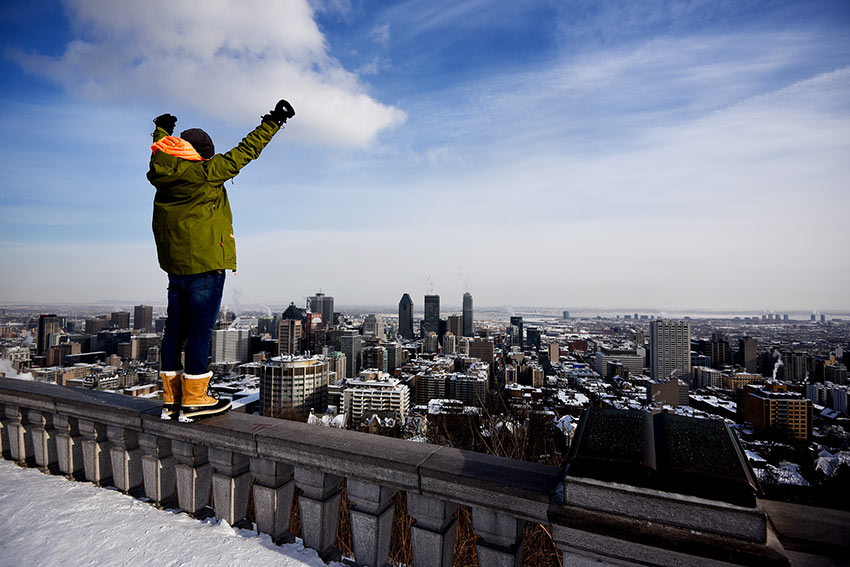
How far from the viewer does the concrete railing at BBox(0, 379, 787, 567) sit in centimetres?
134

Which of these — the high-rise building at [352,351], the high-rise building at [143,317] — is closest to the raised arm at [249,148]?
the high-rise building at [352,351]

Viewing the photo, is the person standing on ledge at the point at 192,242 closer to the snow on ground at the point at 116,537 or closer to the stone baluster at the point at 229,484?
the stone baluster at the point at 229,484

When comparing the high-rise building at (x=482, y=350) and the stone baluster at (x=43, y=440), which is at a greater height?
the stone baluster at (x=43, y=440)

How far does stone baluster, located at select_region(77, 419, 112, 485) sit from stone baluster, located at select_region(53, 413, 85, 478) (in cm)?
15

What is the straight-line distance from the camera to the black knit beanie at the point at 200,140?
2734mm

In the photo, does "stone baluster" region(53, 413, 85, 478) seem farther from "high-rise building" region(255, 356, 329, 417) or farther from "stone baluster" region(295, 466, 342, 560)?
"high-rise building" region(255, 356, 329, 417)

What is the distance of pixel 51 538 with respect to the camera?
2.11m

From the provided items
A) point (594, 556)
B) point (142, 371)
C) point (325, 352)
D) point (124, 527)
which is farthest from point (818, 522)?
point (325, 352)

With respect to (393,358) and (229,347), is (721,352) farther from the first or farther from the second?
(229,347)

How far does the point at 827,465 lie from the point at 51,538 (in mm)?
20742

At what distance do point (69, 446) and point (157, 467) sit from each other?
3.02ft

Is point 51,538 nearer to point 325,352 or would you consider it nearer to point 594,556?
point 594,556

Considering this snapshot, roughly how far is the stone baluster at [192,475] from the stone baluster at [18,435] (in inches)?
65.5

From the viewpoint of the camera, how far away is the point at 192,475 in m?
2.44
